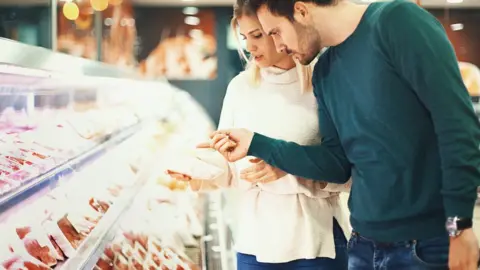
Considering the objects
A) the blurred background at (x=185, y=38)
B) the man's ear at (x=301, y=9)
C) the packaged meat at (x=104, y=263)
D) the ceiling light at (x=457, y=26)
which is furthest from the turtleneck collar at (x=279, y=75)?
the ceiling light at (x=457, y=26)

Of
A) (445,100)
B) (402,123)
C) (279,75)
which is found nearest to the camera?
(445,100)

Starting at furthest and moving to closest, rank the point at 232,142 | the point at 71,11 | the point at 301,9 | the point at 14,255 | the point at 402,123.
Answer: the point at 71,11
the point at 232,142
the point at 14,255
the point at 301,9
the point at 402,123

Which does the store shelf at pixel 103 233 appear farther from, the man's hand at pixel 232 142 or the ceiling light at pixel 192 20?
the ceiling light at pixel 192 20

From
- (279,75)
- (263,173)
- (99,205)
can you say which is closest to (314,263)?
(263,173)

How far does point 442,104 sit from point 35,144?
128 centimetres

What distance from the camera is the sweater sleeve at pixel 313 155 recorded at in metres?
1.67

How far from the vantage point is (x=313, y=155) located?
168 cm

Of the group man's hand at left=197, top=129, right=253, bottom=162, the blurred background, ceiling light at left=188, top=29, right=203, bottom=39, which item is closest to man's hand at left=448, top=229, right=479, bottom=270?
man's hand at left=197, top=129, right=253, bottom=162

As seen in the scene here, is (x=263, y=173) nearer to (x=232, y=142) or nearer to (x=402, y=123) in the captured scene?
(x=232, y=142)

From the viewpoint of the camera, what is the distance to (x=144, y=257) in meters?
2.49

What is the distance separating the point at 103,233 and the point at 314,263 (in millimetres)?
778

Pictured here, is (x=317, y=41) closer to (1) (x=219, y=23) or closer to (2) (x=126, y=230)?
(2) (x=126, y=230)

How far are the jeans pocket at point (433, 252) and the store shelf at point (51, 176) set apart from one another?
1.03 m

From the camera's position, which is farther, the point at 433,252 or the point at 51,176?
the point at 51,176
